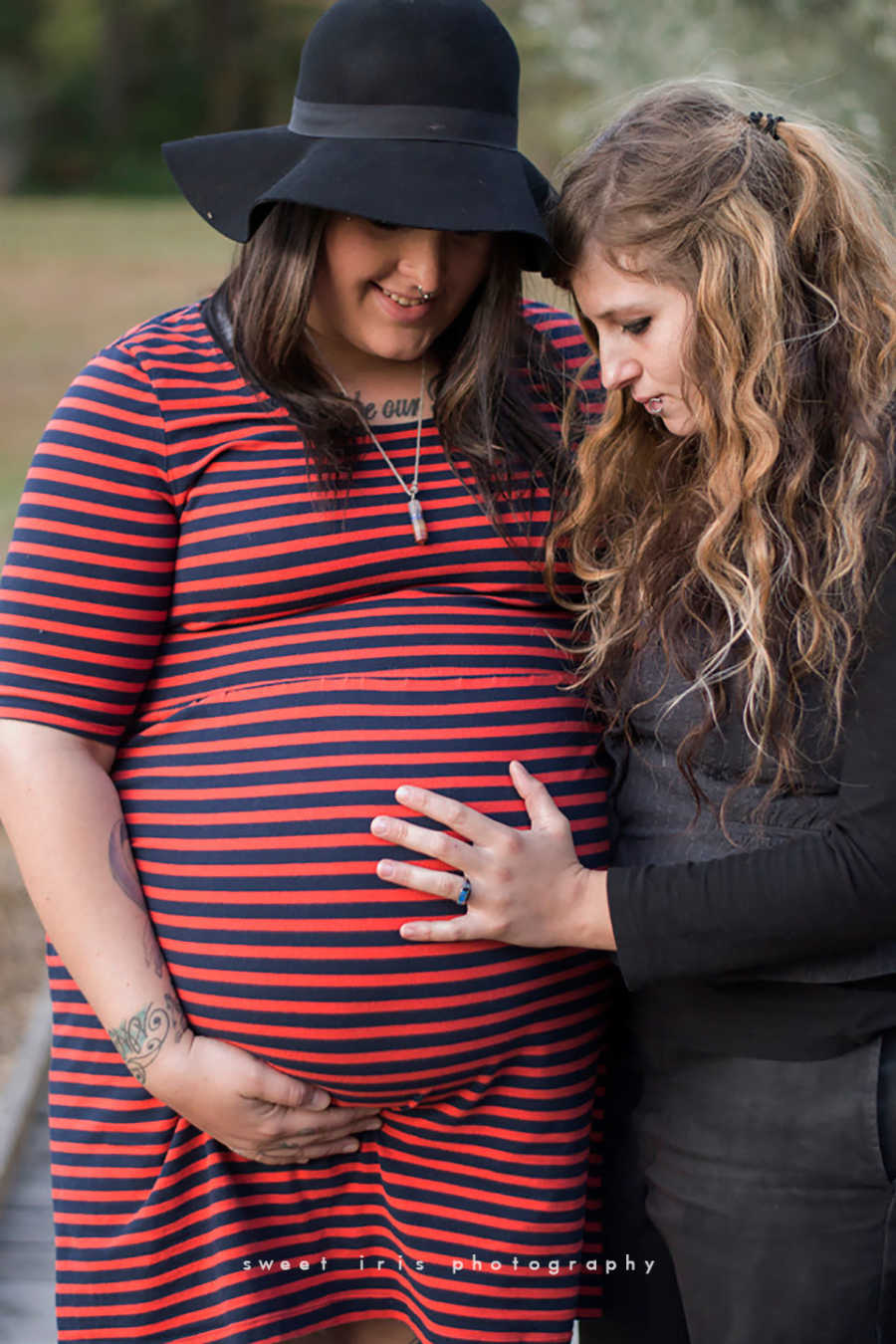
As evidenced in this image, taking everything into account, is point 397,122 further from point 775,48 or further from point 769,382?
point 775,48

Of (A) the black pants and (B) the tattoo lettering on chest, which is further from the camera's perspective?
(B) the tattoo lettering on chest

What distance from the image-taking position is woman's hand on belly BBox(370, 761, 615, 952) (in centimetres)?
153

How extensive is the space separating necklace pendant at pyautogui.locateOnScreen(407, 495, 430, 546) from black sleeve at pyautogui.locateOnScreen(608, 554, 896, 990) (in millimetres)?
458

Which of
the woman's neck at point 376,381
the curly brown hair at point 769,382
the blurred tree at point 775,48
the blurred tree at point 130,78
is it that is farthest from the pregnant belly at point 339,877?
the blurred tree at point 130,78

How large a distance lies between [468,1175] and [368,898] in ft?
1.16

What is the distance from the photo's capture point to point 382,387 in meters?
1.77

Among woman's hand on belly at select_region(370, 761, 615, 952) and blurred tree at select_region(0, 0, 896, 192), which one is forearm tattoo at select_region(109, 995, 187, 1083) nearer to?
woman's hand on belly at select_region(370, 761, 615, 952)

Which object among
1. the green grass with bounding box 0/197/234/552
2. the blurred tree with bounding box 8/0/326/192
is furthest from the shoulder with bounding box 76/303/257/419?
the blurred tree with bounding box 8/0/326/192

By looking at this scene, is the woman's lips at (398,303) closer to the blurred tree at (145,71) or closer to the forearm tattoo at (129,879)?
the forearm tattoo at (129,879)

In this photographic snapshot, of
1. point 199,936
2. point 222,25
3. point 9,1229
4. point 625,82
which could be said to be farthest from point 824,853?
point 222,25

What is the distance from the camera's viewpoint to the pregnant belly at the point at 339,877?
1.54 meters

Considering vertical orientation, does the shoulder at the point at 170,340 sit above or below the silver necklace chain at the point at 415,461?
above

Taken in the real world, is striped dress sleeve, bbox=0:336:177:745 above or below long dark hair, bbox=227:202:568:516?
below

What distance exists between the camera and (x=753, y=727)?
1.47 meters
